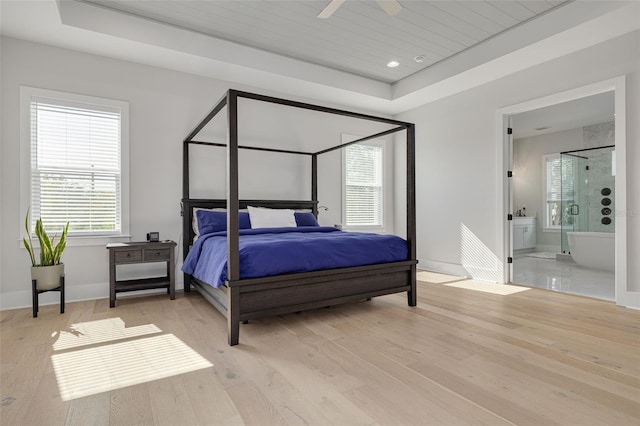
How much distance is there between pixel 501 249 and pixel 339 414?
364cm

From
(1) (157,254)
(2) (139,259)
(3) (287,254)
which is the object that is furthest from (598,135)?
(2) (139,259)

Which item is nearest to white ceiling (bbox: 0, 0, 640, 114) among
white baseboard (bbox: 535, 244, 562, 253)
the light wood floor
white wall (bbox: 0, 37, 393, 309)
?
white wall (bbox: 0, 37, 393, 309)

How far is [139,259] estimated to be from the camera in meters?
3.43

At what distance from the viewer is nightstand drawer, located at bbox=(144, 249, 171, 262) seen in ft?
11.4

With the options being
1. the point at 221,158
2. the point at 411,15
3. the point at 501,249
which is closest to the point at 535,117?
the point at 501,249

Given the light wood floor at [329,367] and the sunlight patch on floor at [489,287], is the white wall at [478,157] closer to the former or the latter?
the sunlight patch on floor at [489,287]

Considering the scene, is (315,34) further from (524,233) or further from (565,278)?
(524,233)

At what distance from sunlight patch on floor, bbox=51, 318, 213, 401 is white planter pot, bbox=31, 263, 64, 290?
0.86 metres

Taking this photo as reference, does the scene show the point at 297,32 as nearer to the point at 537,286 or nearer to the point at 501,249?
the point at 501,249

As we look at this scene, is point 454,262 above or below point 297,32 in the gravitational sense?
below

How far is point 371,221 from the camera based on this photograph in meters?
5.75

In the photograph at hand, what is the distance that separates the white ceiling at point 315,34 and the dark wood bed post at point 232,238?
1.51 m

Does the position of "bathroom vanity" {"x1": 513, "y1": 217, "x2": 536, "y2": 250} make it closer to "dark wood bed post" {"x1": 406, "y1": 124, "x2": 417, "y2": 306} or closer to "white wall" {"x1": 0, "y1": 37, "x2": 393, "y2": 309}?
"dark wood bed post" {"x1": 406, "y1": 124, "x2": 417, "y2": 306}

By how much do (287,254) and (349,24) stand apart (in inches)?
100
